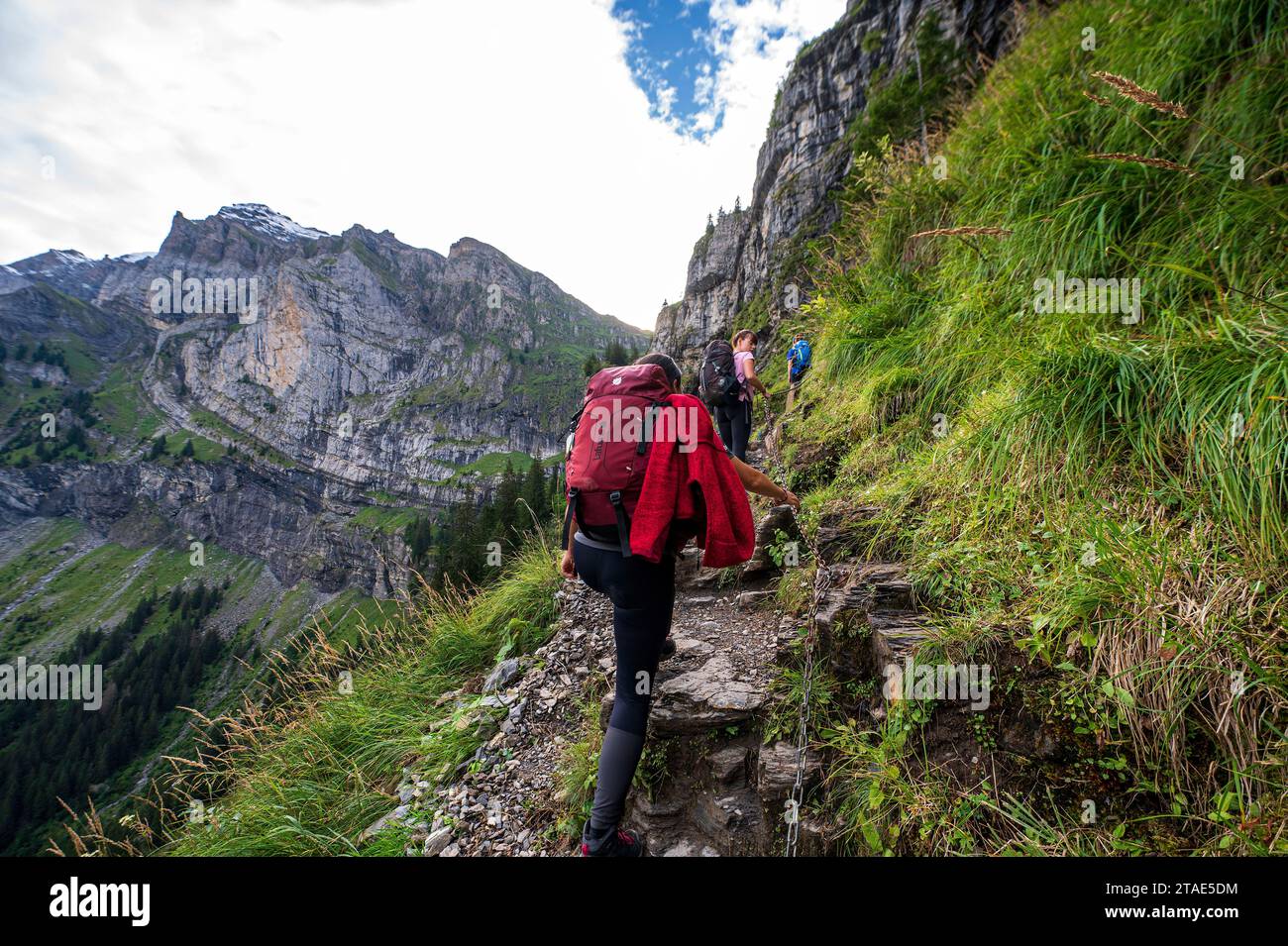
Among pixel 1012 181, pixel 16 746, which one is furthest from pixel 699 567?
pixel 16 746

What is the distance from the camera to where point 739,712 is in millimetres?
3125

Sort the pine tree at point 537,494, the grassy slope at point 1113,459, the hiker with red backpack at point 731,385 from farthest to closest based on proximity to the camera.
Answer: the pine tree at point 537,494, the hiker with red backpack at point 731,385, the grassy slope at point 1113,459

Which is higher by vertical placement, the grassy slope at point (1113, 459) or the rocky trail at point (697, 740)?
the grassy slope at point (1113, 459)

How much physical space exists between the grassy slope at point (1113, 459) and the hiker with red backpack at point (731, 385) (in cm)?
240

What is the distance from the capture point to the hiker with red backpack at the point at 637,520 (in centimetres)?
265

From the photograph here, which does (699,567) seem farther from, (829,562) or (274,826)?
(274,826)

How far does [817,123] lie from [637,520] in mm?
39640

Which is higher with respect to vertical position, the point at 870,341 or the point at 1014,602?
the point at 870,341

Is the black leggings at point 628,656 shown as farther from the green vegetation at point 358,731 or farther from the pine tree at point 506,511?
the pine tree at point 506,511

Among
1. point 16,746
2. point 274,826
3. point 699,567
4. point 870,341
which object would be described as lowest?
point 16,746

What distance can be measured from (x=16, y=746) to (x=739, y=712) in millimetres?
127455

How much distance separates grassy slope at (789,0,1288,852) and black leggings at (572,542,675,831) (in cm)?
113

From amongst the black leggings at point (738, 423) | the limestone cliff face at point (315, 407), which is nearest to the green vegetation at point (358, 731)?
the black leggings at point (738, 423)

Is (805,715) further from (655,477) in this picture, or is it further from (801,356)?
(801,356)
